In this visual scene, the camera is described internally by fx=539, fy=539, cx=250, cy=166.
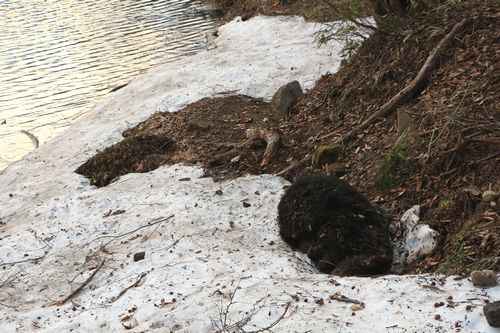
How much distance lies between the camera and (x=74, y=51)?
2064cm

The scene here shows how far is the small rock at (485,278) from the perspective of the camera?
4.06 meters

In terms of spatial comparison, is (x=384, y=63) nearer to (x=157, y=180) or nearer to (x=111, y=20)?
(x=157, y=180)

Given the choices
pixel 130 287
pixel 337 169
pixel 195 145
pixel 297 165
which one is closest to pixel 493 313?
pixel 130 287

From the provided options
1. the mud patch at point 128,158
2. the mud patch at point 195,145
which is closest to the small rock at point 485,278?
the mud patch at point 195,145

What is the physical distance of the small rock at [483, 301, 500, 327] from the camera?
3673mm

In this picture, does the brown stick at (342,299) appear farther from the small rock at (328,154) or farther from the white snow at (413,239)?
the small rock at (328,154)

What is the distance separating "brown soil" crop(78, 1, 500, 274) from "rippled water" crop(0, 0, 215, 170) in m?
5.04

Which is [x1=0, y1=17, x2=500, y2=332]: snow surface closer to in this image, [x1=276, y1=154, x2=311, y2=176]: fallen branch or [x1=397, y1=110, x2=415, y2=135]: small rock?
[x1=276, y1=154, x2=311, y2=176]: fallen branch

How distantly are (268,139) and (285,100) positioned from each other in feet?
4.73

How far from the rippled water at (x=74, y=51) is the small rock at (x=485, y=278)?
1098 centimetres

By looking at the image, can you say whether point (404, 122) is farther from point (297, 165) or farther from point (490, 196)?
point (490, 196)

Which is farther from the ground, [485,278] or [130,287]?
[485,278]

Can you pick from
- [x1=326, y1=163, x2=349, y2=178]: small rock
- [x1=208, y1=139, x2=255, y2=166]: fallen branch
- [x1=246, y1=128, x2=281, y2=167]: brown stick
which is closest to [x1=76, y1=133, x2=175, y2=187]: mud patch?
[x1=208, y1=139, x2=255, y2=166]: fallen branch

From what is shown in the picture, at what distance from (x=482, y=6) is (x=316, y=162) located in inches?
120
